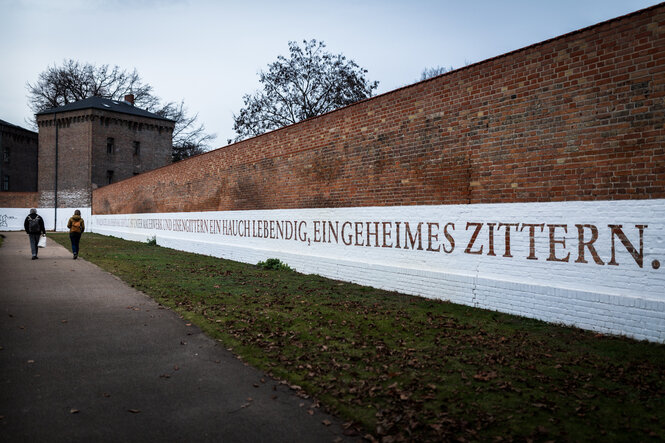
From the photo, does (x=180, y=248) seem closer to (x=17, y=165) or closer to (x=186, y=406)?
(x=186, y=406)

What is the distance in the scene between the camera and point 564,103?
22.0 feet

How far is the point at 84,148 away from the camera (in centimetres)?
4156

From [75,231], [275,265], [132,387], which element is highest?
[75,231]

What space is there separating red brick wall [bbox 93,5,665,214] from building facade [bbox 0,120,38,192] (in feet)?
158

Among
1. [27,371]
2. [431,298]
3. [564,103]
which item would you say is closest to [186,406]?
[27,371]

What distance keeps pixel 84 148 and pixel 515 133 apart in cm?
4243

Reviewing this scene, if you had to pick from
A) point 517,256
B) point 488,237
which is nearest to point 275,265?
point 488,237

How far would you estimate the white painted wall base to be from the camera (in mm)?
5816

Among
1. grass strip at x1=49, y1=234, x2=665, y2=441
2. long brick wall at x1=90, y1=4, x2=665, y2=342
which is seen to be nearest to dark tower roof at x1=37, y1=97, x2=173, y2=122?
long brick wall at x1=90, y1=4, x2=665, y2=342

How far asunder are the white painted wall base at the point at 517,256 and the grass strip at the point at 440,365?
32 cm

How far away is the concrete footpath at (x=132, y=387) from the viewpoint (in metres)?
3.45

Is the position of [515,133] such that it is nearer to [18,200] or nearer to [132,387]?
[132,387]

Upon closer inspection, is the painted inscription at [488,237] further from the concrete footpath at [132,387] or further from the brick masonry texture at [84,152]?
the brick masonry texture at [84,152]

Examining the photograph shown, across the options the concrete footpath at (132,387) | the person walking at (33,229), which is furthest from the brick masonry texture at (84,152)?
the concrete footpath at (132,387)
